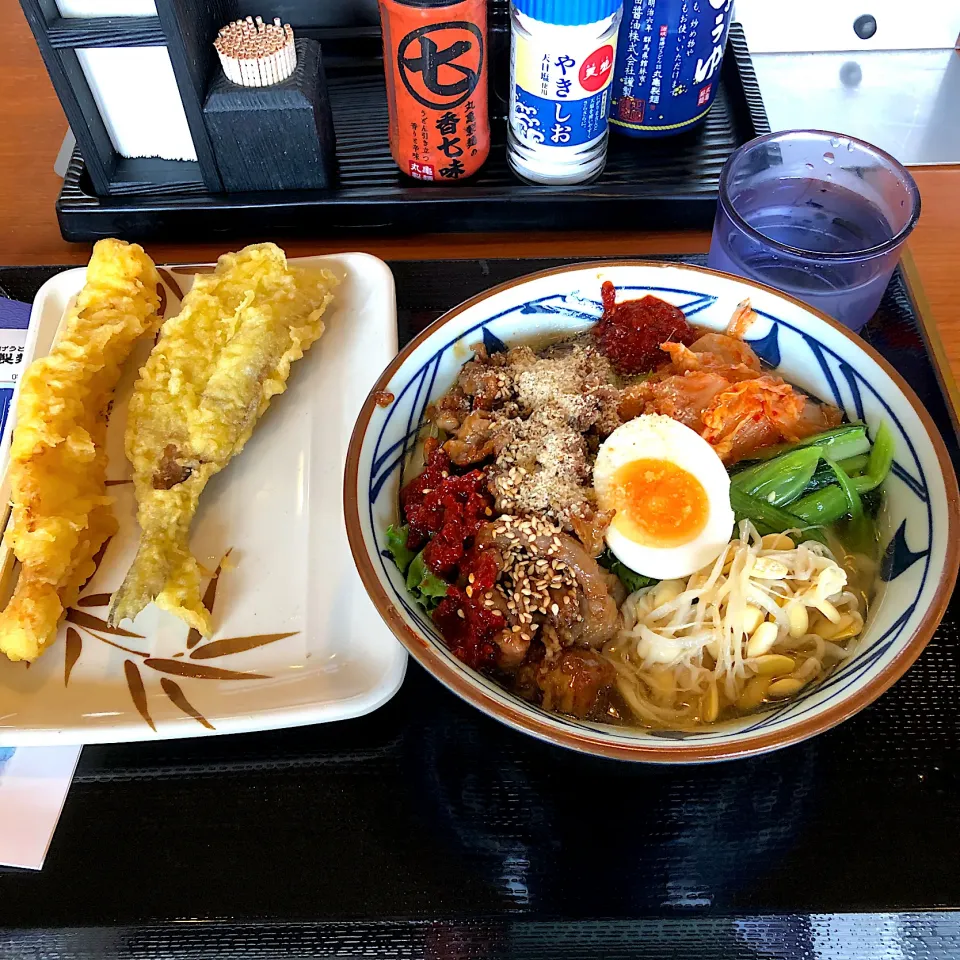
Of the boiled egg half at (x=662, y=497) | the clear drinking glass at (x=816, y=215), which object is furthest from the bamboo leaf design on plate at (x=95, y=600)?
the clear drinking glass at (x=816, y=215)

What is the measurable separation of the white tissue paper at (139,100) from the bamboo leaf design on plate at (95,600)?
1.24 metres

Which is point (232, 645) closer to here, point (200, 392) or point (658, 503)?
point (200, 392)

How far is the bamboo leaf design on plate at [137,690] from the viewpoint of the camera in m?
1.36

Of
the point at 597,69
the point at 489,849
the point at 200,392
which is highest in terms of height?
the point at 597,69

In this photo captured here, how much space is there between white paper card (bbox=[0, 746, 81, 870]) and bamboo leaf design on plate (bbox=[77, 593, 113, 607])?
0.28 m

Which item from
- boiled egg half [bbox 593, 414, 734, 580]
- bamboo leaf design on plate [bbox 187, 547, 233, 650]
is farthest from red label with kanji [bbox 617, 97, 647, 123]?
bamboo leaf design on plate [bbox 187, 547, 233, 650]

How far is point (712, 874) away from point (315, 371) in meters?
1.33

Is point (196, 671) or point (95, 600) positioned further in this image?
point (95, 600)

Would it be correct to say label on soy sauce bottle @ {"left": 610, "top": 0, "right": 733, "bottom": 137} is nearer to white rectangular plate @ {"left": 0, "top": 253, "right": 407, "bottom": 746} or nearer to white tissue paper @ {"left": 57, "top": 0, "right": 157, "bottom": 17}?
white rectangular plate @ {"left": 0, "top": 253, "right": 407, "bottom": 746}

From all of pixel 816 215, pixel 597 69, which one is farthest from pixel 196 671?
pixel 816 215

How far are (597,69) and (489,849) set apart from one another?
5.56 feet

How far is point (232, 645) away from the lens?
147 centimetres

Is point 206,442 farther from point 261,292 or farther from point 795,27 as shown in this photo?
point 795,27

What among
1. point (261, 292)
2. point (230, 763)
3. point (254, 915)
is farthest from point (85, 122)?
point (254, 915)
